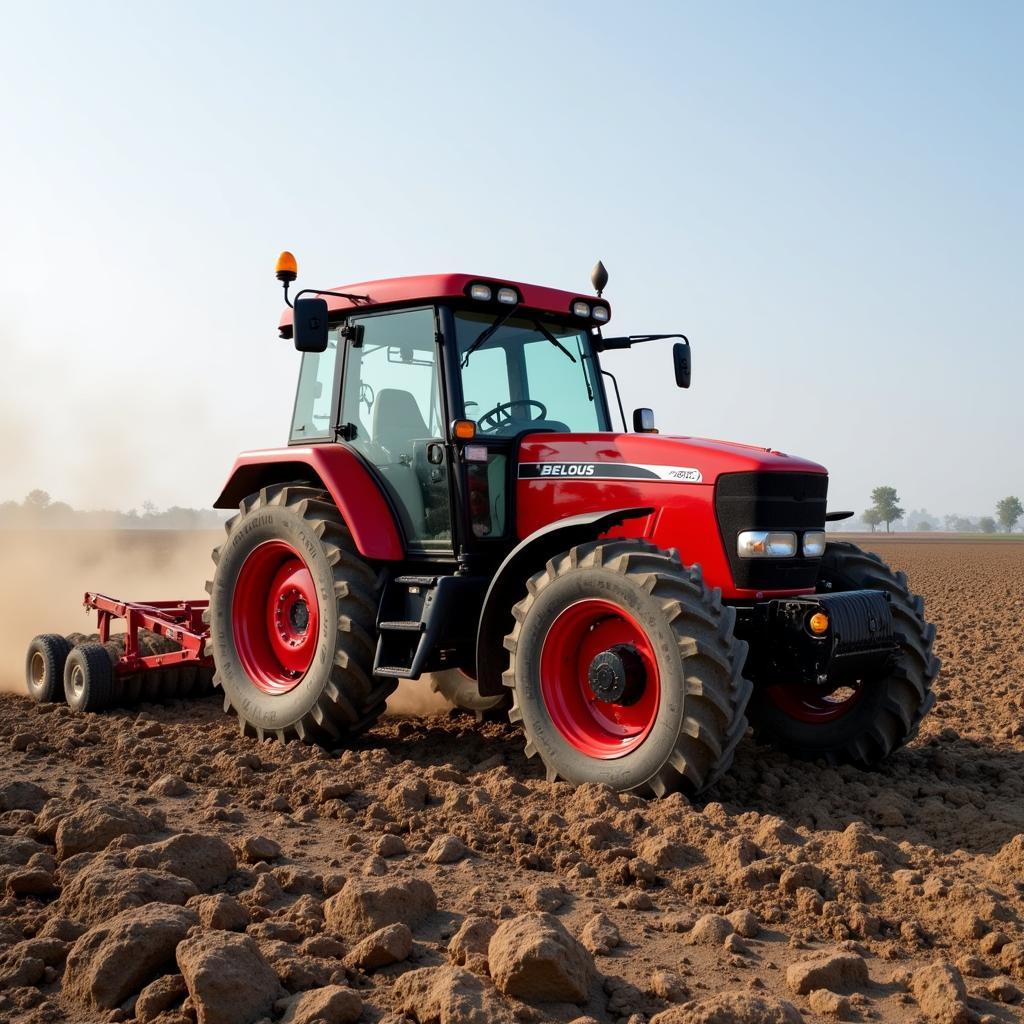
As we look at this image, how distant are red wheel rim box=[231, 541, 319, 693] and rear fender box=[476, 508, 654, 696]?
4.62 ft

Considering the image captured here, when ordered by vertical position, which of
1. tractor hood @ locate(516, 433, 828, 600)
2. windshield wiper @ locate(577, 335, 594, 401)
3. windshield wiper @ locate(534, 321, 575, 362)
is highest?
windshield wiper @ locate(534, 321, 575, 362)

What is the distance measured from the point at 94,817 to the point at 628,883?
7.18ft

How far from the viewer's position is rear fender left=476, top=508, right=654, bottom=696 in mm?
5664

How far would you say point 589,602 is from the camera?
5371 mm

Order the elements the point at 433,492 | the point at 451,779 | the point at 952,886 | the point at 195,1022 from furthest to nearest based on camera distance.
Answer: the point at 433,492
the point at 451,779
the point at 952,886
the point at 195,1022

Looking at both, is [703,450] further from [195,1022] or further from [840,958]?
[195,1022]

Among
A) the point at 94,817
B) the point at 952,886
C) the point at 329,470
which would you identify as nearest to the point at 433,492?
the point at 329,470

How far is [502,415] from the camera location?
21.2ft

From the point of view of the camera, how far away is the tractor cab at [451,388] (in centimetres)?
625

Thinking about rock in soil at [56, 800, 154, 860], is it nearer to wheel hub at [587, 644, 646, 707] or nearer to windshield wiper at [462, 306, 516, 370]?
wheel hub at [587, 644, 646, 707]

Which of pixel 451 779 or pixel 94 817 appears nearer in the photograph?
pixel 94 817

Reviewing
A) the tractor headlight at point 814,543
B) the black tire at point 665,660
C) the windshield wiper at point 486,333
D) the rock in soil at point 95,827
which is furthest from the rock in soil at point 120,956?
the tractor headlight at point 814,543

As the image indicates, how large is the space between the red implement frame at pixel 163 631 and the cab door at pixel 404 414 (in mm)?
1886

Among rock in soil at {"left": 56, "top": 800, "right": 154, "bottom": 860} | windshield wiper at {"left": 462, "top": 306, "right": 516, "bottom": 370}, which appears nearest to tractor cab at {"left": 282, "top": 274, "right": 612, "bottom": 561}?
windshield wiper at {"left": 462, "top": 306, "right": 516, "bottom": 370}
